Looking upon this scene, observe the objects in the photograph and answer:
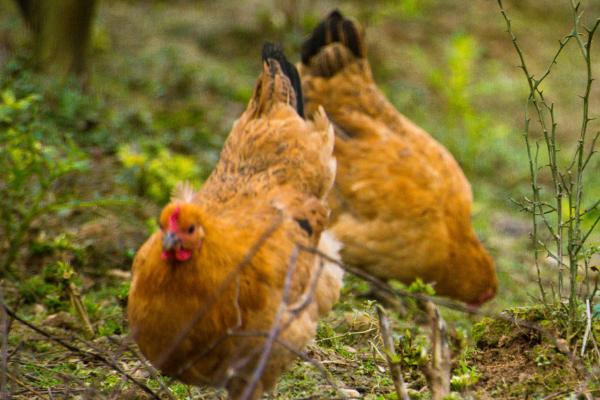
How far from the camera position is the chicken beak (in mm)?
3137

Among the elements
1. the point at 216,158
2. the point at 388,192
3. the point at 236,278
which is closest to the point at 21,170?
the point at 236,278

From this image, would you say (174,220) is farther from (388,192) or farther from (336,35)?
(336,35)

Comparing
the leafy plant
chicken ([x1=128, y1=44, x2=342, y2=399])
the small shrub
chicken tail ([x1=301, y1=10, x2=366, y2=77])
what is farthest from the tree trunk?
chicken ([x1=128, y1=44, x2=342, y2=399])

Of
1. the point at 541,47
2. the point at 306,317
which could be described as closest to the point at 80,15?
the point at 306,317

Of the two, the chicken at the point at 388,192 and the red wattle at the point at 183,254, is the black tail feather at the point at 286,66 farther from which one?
the red wattle at the point at 183,254

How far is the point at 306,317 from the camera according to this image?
Answer: 144 inches

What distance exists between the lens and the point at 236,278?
3.29m

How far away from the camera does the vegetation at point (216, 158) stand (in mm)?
3602

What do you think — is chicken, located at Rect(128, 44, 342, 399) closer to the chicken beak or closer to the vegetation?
the chicken beak

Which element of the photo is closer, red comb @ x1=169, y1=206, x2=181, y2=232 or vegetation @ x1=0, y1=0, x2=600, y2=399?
red comb @ x1=169, y1=206, x2=181, y2=232

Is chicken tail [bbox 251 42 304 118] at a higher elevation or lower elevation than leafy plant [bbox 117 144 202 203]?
higher

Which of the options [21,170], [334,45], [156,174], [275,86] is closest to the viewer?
[275,86]

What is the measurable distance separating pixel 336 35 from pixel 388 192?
159 cm

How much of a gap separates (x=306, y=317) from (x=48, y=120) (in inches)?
178
